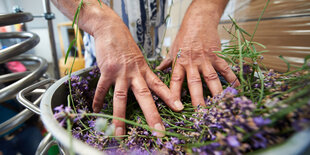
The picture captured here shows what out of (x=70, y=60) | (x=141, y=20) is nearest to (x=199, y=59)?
(x=141, y=20)

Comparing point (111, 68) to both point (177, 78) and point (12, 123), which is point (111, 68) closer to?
point (177, 78)

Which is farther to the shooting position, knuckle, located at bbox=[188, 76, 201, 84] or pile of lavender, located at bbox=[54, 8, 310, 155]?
knuckle, located at bbox=[188, 76, 201, 84]

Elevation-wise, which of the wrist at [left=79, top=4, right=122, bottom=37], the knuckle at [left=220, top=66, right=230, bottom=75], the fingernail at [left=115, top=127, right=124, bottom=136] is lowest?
the fingernail at [left=115, top=127, right=124, bottom=136]

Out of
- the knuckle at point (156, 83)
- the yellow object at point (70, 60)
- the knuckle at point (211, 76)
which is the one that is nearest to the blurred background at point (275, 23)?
the knuckle at point (211, 76)

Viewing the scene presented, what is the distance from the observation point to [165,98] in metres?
0.34

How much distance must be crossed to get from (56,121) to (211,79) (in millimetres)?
342

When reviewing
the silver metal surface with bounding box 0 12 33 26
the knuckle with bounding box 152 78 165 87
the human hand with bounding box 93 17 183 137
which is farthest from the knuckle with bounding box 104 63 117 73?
the silver metal surface with bounding box 0 12 33 26

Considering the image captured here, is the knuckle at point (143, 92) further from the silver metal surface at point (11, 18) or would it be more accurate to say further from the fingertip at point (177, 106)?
the silver metal surface at point (11, 18)

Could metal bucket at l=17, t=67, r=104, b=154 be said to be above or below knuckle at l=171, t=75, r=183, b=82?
below

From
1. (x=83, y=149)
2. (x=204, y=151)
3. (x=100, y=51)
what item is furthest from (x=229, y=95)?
(x=100, y=51)

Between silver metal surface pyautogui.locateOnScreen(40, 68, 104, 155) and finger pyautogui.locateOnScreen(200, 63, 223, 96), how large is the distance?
300mm

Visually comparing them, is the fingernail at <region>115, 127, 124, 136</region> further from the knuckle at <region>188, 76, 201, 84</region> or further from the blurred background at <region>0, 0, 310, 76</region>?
the blurred background at <region>0, 0, 310, 76</region>

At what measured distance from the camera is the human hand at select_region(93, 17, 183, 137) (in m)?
0.33

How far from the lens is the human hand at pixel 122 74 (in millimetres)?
333
